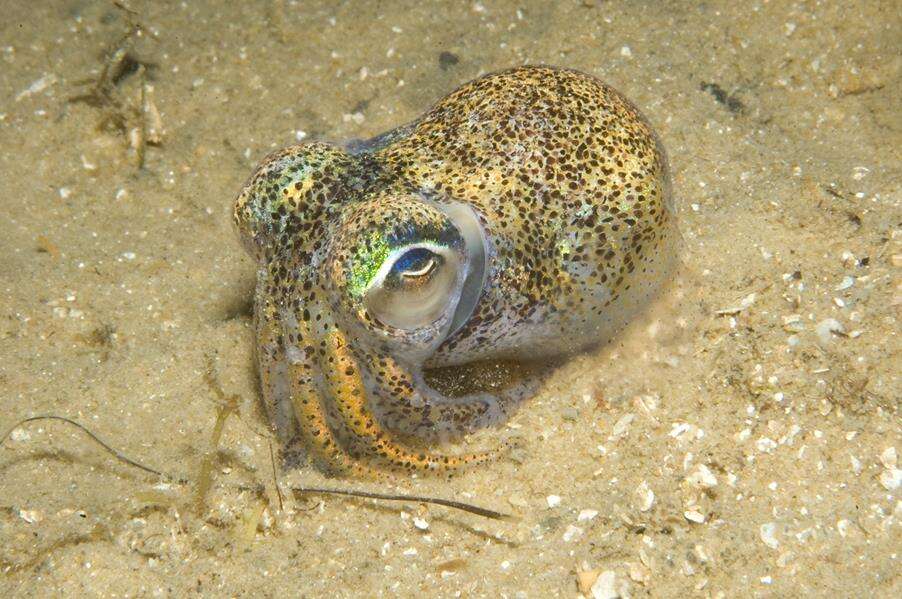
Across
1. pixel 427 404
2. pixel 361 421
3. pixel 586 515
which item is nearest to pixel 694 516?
pixel 586 515

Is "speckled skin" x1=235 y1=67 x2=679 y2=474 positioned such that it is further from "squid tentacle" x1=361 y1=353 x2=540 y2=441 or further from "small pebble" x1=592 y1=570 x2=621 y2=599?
"small pebble" x1=592 y1=570 x2=621 y2=599

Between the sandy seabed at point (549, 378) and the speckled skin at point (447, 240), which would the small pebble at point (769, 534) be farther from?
the speckled skin at point (447, 240)

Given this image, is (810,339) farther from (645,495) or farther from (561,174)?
(561,174)

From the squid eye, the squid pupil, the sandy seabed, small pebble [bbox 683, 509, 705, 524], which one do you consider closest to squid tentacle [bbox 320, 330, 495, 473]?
the sandy seabed

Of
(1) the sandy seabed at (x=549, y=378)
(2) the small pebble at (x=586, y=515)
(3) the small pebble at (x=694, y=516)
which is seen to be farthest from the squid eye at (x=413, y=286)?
(3) the small pebble at (x=694, y=516)

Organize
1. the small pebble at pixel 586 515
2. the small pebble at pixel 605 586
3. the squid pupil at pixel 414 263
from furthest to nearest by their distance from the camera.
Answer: the small pebble at pixel 586 515, the small pebble at pixel 605 586, the squid pupil at pixel 414 263
